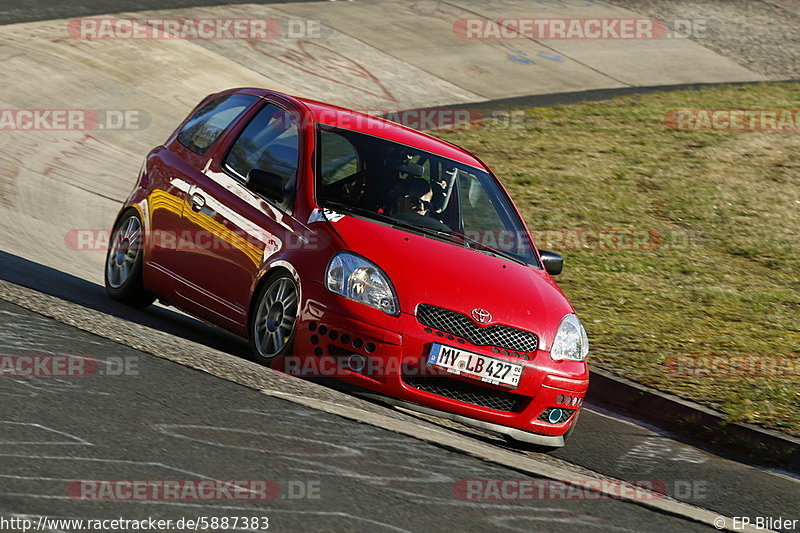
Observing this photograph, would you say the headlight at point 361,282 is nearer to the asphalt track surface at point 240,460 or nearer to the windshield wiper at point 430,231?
the windshield wiper at point 430,231

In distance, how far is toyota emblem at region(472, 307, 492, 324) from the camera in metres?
6.86

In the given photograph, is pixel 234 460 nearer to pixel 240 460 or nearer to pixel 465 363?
pixel 240 460

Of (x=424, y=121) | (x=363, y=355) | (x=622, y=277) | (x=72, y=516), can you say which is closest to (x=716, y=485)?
(x=363, y=355)

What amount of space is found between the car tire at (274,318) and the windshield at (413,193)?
0.62 meters

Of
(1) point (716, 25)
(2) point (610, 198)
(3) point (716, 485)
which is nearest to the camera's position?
(3) point (716, 485)

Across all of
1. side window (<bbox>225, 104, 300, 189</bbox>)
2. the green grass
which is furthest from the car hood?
the green grass

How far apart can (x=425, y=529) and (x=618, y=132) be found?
14.7 metres

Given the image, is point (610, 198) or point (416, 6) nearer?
point (610, 198)

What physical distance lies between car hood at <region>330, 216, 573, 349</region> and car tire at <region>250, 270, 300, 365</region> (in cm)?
46

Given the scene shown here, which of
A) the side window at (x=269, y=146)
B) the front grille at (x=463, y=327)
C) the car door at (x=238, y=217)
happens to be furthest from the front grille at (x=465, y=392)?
the side window at (x=269, y=146)

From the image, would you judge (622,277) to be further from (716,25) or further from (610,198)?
(716,25)

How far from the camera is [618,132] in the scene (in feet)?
61.5

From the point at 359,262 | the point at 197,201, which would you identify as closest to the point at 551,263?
the point at 359,262

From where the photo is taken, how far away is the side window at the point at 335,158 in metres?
7.77
